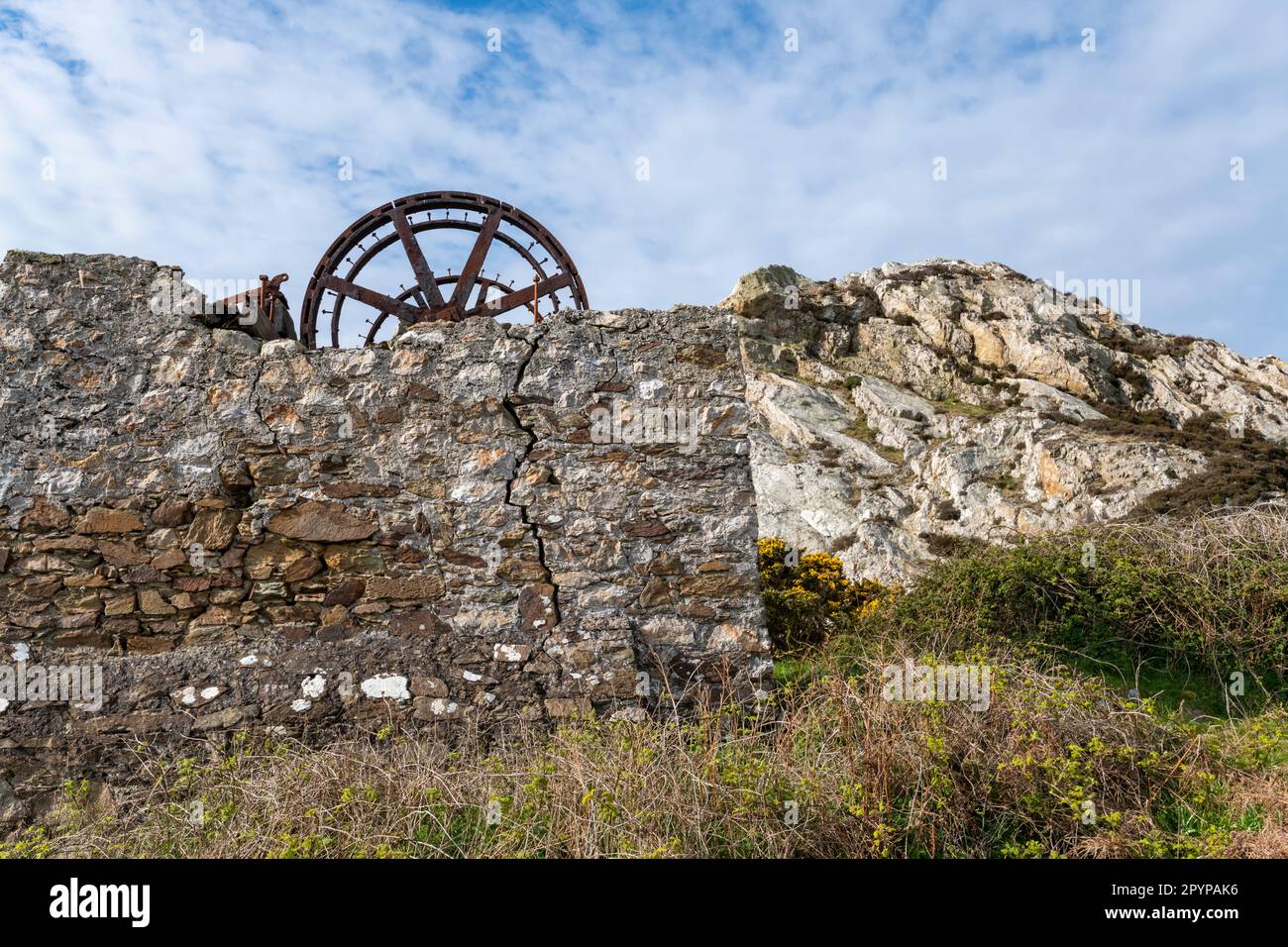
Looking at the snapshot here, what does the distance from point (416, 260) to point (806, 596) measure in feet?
16.7

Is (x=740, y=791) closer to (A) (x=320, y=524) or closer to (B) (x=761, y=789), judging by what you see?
(B) (x=761, y=789)

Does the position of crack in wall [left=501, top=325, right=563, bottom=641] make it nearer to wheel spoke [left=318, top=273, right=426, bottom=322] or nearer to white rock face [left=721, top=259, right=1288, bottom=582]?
wheel spoke [left=318, top=273, right=426, bottom=322]

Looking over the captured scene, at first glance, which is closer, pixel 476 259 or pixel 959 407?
pixel 476 259

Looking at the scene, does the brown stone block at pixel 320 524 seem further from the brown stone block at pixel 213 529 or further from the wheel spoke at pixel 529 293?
the wheel spoke at pixel 529 293

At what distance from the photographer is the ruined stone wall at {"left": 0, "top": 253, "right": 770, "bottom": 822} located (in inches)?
184

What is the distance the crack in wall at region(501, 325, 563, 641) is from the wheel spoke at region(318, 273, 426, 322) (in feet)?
10.6

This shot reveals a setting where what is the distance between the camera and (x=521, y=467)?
16.1 feet

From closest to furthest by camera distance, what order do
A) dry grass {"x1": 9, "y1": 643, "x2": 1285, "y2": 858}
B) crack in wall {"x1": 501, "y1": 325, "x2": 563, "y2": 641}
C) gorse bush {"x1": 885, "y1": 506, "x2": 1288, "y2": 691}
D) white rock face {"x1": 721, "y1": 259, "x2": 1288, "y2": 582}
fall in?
dry grass {"x1": 9, "y1": 643, "x2": 1285, "y2": 858} → crack in wall {"x1": 501, "y1": 325, "x2": 563, "y2": 641} → gorse bush {"x1": 885, "y1": 506, "x2": 1288, "y2": 691} → white rock face {"x1": 721, "y1": 259, "x2": 1288, "y2": 582}

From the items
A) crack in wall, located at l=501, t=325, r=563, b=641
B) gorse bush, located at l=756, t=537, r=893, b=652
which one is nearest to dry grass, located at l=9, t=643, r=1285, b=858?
crack in wall, located at l=501, t=325, r=563, b=641

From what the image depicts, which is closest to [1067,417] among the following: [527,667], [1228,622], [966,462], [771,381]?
[966,462]

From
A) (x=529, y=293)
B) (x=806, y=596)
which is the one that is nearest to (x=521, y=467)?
(x=529, y=293)

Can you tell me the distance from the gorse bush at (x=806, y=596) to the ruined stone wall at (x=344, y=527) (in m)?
2.34

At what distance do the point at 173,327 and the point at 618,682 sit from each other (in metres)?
3.53
